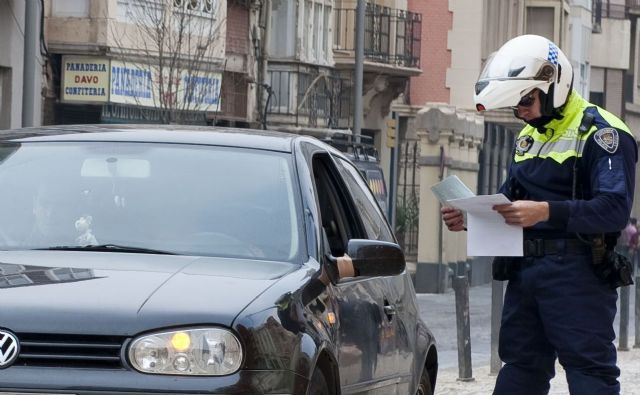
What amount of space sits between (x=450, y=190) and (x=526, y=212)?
1.98ft

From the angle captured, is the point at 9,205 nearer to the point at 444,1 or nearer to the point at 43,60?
the point at 43,60

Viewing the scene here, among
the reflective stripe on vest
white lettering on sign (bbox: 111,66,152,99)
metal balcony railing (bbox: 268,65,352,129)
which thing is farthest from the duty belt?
metal balcony railing (bbox: 268,65,352,129)

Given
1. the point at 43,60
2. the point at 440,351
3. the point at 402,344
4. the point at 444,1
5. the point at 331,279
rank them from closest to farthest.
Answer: the point at 331,279 → the point at 402,344 → the point at 440,351 → the point at 43,60 → the point at 444,1

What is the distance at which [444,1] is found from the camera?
4259cm

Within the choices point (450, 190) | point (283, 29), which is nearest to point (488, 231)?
point (450, 190)

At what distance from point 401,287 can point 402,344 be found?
1.31ft

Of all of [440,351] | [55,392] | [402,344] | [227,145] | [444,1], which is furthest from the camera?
[444,1]

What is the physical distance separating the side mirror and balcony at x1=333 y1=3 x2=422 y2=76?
100 ft

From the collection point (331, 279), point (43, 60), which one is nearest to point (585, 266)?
point (331, 279)

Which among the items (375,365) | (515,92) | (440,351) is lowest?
(440,351)

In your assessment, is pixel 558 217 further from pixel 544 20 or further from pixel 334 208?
pixel 544 20

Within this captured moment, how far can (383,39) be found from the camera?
128 ft

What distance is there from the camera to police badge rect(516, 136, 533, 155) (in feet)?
24.2

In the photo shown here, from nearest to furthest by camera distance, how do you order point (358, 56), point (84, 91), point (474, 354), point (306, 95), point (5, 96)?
point (474, 354) < point (5, 96) < point (84, 91) < point (358, 56) < point (306, 95)
